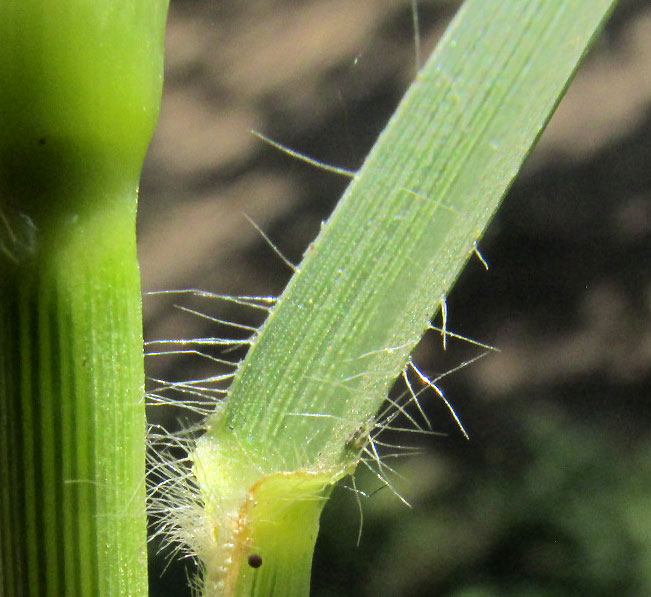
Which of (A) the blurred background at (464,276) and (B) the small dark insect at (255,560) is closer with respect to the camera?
(B) the small dark insect at (255,560)

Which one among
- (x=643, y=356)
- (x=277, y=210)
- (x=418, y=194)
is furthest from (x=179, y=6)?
(x=418, y=194)

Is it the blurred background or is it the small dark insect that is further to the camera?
the blurred background

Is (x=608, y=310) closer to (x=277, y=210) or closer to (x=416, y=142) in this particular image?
(x=277, y=210)

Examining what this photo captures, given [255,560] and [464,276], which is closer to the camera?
[255,560]

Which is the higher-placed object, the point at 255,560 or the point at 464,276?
the point at 255,560

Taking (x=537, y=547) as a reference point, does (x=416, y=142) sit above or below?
above

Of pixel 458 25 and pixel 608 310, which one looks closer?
pixel 458 25

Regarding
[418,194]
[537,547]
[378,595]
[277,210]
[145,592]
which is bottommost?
[378,595]
